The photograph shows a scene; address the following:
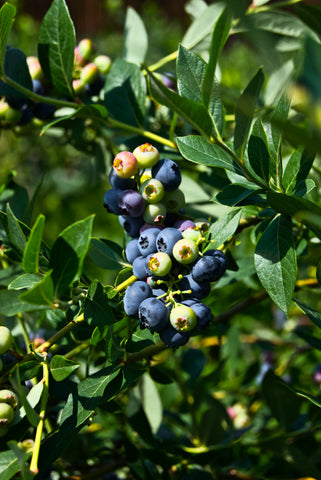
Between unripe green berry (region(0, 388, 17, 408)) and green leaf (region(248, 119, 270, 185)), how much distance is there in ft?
1.17

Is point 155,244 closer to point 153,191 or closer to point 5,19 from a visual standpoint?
point 153,191

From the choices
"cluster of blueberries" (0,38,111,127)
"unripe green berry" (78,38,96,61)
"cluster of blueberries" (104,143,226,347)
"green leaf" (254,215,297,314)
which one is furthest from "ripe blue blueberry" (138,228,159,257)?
"unripe green berry" (78,38,96,61)

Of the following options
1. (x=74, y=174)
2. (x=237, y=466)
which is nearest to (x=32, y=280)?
(x=237, y=466)

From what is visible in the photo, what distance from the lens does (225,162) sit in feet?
1.71

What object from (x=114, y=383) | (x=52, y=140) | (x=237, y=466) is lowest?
(x=52, y=140)

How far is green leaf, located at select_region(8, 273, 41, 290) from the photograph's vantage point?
0.46 meters

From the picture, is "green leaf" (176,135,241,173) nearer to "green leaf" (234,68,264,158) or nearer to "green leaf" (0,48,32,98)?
"green leaf" (234,68,264,158)

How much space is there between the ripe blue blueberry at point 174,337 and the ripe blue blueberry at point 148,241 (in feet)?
0.27

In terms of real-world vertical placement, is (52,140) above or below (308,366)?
below

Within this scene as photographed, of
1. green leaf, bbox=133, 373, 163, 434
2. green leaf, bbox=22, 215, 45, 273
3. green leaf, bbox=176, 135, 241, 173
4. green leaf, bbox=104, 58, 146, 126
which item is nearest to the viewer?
green leaf, bbox=22, 215, 45, 273

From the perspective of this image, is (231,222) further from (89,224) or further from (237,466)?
(237,466)

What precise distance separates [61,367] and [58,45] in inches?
17.0

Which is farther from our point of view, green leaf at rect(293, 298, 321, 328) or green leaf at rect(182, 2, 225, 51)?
green leaf at rect(182, 2, 225, 51)

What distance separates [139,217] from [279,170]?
168mm
